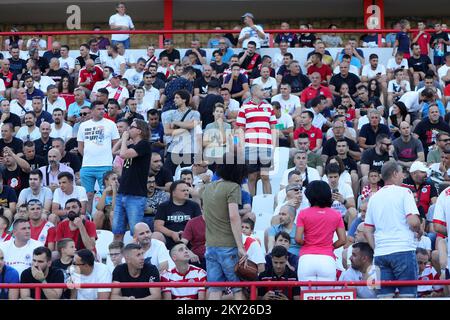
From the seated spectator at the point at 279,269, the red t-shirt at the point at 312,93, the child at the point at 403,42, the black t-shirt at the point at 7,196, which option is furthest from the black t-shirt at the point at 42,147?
the child at the point at 403,42

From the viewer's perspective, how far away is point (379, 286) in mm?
10312

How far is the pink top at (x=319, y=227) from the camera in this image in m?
10.6

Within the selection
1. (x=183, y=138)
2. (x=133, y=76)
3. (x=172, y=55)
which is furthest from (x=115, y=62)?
(x=183, y=138)

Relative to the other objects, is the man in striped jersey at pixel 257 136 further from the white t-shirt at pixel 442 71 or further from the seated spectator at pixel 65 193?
the white t-shirt at pixel 442 71

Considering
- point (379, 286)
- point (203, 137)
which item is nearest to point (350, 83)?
point (203, 137)

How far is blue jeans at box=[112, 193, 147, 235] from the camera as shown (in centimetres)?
1323

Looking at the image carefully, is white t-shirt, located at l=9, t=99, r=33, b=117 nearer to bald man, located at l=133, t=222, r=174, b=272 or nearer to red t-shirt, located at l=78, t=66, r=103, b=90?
red t-shirt, located at l=78, t=66, r=103, b=90

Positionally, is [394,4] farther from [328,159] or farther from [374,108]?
[328,159]

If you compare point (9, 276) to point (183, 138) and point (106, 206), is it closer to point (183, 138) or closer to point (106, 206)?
point (106, 206)

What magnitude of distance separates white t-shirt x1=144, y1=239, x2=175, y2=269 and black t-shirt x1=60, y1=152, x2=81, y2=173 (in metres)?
4.14

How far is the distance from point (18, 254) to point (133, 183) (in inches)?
63.2

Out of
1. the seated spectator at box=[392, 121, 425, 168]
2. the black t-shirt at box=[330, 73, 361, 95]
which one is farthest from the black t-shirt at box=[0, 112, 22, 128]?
the seated spectator at box=[392, 121, 425, 168]

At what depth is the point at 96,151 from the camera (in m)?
15.6

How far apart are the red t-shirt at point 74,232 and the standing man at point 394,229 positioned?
4.03 m
